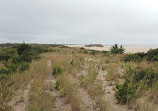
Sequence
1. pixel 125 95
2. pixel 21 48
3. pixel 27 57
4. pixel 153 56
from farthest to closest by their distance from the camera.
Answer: pixel 21 48 → pixel 153 56 → pixel 27 57 → pixel 125 95

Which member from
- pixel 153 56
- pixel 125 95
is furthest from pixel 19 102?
pixel 153 56

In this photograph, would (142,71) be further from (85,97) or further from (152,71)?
(85,97)

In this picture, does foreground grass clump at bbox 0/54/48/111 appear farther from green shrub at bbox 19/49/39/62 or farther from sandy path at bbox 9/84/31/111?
green shrub at bbox 19/49/39/62

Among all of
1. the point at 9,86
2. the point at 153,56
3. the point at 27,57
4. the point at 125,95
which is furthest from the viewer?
the point at 153,56

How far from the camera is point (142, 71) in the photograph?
376 centimetres

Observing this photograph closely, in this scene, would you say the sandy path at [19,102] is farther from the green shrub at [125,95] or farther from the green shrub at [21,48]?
the green shrub at [21,48]

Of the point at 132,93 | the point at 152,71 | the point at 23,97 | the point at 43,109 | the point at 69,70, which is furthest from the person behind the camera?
the point at 69,70

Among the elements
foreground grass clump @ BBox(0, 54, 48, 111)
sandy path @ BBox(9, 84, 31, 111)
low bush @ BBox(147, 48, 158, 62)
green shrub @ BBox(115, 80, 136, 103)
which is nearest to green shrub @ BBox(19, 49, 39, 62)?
foreground grass clump @ BBox(0, 54, 48, 111)

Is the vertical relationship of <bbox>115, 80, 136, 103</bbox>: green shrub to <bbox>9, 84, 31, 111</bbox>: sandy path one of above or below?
above

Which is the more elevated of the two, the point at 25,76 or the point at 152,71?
the point at 152,71

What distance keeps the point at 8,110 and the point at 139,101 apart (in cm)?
300

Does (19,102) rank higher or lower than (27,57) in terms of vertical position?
lower

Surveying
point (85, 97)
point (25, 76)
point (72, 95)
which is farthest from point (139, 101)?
point (25, 76)

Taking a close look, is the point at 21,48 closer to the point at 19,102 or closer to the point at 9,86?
the point at 9,86
